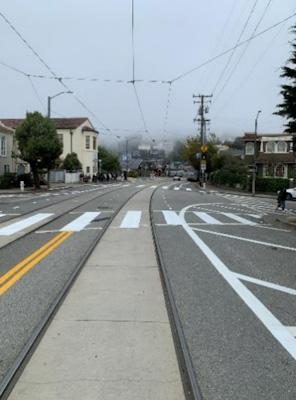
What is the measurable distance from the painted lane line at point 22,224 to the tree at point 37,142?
3091 cm

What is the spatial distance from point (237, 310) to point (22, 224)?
507 inches

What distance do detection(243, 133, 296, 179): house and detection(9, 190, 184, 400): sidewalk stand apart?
61.7 metres

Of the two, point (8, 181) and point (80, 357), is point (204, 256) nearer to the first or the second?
point (80, 357)

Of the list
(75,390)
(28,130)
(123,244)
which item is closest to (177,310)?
(75,390)

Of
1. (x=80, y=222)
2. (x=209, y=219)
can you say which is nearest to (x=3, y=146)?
(x=209, y=219)

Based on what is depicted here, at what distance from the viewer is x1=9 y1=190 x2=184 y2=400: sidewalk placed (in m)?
4.95

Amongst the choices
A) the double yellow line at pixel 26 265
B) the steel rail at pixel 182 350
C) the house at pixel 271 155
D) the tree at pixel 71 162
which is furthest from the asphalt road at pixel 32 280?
the tree at pixel 71 162

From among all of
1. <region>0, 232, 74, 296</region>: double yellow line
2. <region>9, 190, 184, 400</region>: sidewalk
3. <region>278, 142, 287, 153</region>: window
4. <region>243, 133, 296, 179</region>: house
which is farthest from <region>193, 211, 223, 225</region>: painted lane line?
<region>278, 142, 287, 153</region>: window

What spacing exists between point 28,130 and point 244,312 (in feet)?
163

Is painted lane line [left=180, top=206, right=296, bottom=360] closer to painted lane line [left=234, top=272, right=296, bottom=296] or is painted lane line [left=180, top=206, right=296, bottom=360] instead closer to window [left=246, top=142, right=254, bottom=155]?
painted lane line [left=234, top=272, right=296, bottom=296]

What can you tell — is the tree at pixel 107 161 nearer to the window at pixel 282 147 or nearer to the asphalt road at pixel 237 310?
the window at pixel 282 147

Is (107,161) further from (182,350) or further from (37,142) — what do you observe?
(182,350)

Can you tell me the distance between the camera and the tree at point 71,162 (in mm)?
86188

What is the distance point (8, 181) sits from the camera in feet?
187
